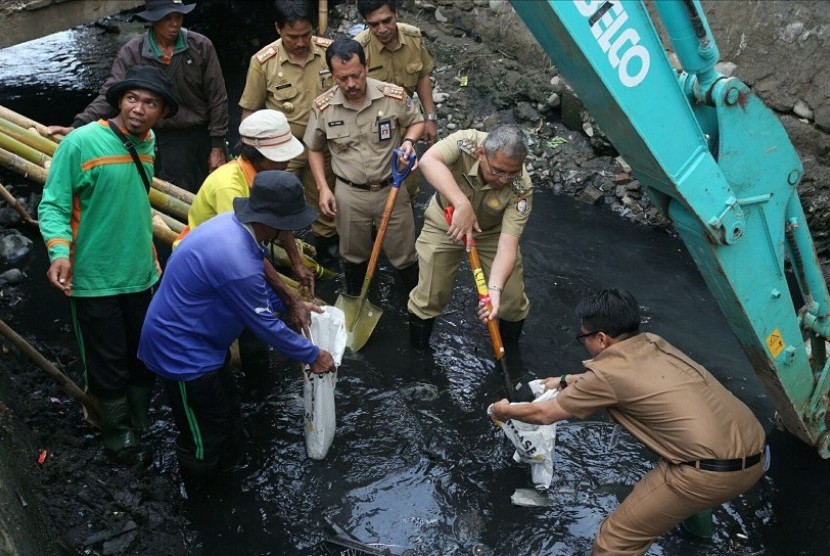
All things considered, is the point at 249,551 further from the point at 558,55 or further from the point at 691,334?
the point at 691,334

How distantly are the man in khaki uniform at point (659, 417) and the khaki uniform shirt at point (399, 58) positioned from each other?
11.0 feet

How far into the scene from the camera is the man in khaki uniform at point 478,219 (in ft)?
13.8

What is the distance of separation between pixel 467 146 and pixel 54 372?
8.95 ft

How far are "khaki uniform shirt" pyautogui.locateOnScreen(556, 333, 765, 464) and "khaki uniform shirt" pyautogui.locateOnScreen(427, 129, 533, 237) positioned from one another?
1375 millimetres

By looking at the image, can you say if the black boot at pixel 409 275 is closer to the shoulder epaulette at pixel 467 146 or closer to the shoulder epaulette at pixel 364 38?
the shoulder epaulette at pixel 467 146

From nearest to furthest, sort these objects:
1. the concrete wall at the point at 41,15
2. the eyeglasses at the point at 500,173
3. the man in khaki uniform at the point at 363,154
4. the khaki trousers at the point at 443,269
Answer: the eyeglasses at the point at 500,173 → the khaki trousers at the point at 443,269 → the man in khaki uniform at the point at 363,154 → the concrete wall at the point at 41,15

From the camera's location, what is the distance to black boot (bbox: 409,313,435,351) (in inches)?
203

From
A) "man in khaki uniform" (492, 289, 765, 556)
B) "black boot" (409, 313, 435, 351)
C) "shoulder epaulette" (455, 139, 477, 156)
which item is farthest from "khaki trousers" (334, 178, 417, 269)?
"man in khaki uniform" (492, 289, 765, 556)

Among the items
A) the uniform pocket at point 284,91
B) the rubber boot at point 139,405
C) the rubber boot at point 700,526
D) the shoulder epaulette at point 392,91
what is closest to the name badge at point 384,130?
the shoulder epaulette at point 392,91

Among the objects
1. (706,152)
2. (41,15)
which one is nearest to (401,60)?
(706,152)

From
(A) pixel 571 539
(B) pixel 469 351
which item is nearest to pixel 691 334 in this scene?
(B) pixel 469 351

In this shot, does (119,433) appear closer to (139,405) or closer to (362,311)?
(139,405)

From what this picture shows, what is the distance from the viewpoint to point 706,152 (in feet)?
9.88

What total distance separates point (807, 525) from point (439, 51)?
22.9ft
